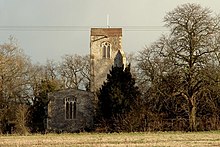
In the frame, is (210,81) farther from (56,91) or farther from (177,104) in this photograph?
(56,91)

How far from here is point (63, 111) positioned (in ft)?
214

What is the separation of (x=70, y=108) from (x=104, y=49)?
1994 centimetres

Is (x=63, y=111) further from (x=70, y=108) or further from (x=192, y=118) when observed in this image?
(x=192, y=118)

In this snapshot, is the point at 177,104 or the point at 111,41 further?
the point at 111,41

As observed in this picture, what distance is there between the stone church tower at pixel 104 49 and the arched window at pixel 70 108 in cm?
1658

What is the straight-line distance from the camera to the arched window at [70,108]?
213 ft

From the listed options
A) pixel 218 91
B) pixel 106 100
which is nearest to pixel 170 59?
pixel 218 91

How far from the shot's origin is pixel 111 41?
82.9m

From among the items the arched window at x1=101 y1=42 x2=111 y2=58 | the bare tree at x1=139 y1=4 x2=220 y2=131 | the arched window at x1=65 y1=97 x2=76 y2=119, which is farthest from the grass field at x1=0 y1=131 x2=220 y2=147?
the arched window at x1=101 y1=42 x2=111 y2=58

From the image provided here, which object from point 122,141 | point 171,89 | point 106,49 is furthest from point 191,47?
point 106,49

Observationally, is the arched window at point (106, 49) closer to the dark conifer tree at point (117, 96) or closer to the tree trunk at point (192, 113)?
the dark conifer tree at point (117, 96)

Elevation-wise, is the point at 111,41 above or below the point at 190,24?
above

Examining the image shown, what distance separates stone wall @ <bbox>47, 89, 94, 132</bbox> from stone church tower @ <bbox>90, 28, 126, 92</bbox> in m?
16.6

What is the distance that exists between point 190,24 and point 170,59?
3.85 m
